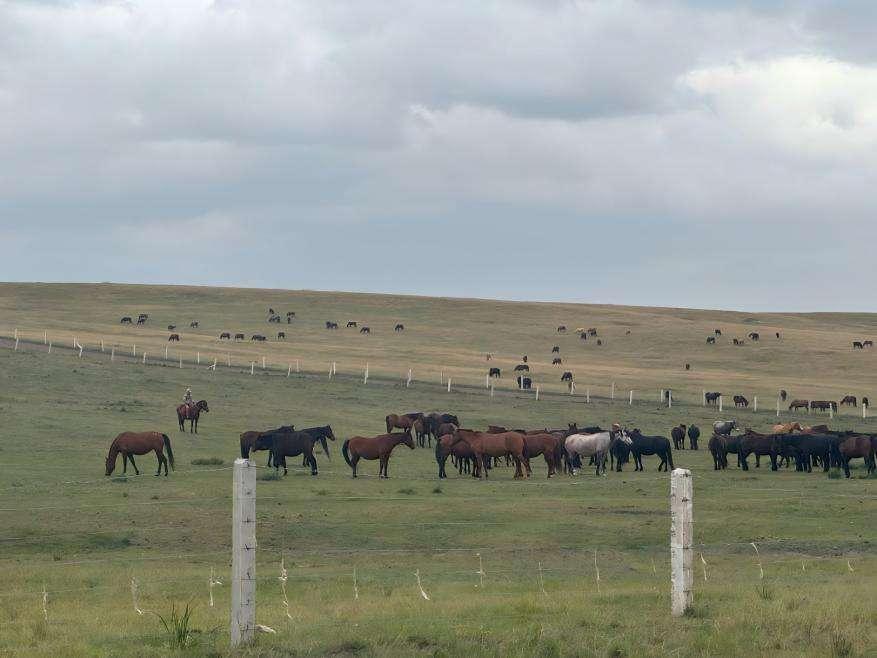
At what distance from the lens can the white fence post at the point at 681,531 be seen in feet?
43.0

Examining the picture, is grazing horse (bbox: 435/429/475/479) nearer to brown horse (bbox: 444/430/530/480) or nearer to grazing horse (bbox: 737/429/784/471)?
brown horse (bbox: 444/430/530/480)

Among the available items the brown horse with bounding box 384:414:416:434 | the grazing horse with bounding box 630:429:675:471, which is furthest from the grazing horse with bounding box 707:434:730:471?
the brown horse with bounding box 384:414:416:434

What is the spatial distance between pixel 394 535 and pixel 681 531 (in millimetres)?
14312

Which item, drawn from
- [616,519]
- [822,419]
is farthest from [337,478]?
[822,419]

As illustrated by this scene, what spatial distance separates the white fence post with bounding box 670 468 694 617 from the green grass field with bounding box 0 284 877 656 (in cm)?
38

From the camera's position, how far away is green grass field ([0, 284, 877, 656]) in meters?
13.4

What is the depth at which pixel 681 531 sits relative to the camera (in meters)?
13.1

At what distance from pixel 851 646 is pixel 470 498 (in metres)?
19.8

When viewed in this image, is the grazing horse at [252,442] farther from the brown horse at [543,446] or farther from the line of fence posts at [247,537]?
the line of fence posts at [247,537]

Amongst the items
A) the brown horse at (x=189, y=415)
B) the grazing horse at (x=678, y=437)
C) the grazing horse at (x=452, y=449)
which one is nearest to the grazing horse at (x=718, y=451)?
the grazing horse at (x=678, y=437)

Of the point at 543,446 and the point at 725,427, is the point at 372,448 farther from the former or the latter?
the point at 725,427

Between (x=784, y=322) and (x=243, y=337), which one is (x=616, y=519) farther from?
(x=784, y=322)

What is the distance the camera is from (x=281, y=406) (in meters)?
60.7

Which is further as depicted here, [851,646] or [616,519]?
[616,519]
